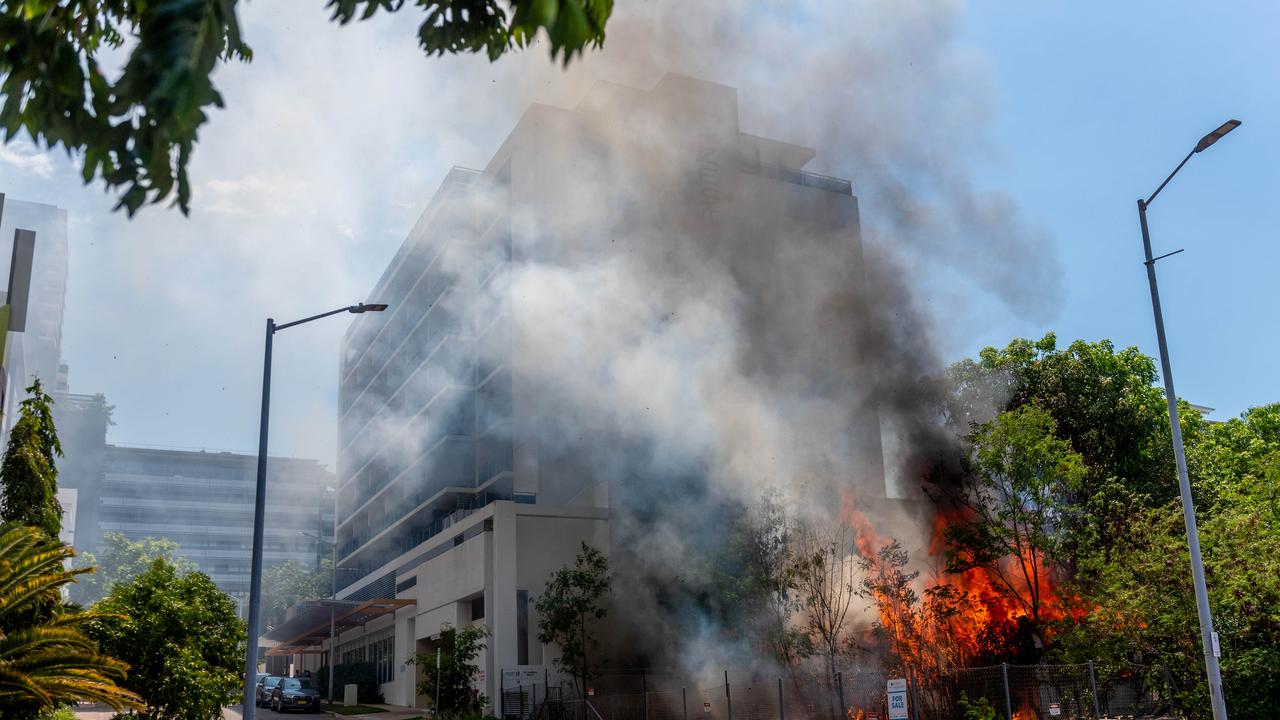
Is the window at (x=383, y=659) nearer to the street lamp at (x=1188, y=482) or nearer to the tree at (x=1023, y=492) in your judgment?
the tree at (x=1023, y=492)

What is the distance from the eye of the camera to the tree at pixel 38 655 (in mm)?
13633

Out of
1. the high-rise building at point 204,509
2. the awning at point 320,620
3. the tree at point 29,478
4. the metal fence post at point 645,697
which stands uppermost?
the high-rise building at point 204,509

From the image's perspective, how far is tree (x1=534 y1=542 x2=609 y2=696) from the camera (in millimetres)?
35188

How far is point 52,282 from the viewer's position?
12338 centimetres

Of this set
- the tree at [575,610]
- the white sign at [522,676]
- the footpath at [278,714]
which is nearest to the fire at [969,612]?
the tree at [575,610]

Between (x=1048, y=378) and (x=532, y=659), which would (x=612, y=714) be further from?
(x=1048, y=378)

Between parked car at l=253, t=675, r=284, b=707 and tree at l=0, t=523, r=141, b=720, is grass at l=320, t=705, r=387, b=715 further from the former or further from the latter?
tree at l=0, t=523, r=141, b=720

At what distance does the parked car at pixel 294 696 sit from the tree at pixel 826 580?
66.2 ft

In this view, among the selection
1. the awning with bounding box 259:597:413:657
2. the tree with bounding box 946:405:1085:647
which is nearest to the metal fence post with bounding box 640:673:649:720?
the tree with bounding box 946:405:1085:647

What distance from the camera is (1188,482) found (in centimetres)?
1620

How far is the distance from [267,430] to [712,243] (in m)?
24.8

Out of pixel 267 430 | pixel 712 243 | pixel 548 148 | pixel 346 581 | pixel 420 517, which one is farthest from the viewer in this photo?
pixel 346 581

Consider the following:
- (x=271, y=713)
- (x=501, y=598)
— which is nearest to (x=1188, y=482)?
(x=501, y=598)

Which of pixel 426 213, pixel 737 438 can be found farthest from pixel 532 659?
pixel 426 213
